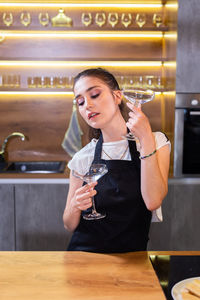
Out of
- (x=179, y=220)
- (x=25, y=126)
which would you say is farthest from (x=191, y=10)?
(x=25, y=126)

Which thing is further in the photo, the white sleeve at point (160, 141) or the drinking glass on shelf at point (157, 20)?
the drinking glass on shelf at point (157, 20)

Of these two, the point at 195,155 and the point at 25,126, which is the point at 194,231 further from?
the point at 25,126

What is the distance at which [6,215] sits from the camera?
119 inches

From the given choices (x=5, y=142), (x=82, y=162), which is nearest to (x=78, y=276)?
(x=82, y=162)

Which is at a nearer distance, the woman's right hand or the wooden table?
the wooden table

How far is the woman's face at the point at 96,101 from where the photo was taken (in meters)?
1.62

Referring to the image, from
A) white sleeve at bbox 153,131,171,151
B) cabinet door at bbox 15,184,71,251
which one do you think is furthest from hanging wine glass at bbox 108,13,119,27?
white sleeve at bbox 153,131,171,151

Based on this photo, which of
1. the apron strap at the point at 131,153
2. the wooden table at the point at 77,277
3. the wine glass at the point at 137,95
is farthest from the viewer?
the apron strap at the point at 131,153

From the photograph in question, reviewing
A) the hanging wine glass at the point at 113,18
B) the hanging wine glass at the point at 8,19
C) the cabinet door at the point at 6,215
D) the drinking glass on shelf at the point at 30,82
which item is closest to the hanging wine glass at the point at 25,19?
the hanging wine glass at the point at 8,19

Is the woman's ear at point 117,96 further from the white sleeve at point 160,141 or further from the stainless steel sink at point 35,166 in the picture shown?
the stainless steel sink at point 35,166

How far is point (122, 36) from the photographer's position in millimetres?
3654

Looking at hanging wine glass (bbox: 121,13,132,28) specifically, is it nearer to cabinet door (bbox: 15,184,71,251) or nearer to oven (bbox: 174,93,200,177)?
oven (bbox: 174,93,200,177)

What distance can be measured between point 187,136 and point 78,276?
202 centimetres

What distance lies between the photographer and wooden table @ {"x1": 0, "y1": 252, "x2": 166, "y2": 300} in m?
1.19
